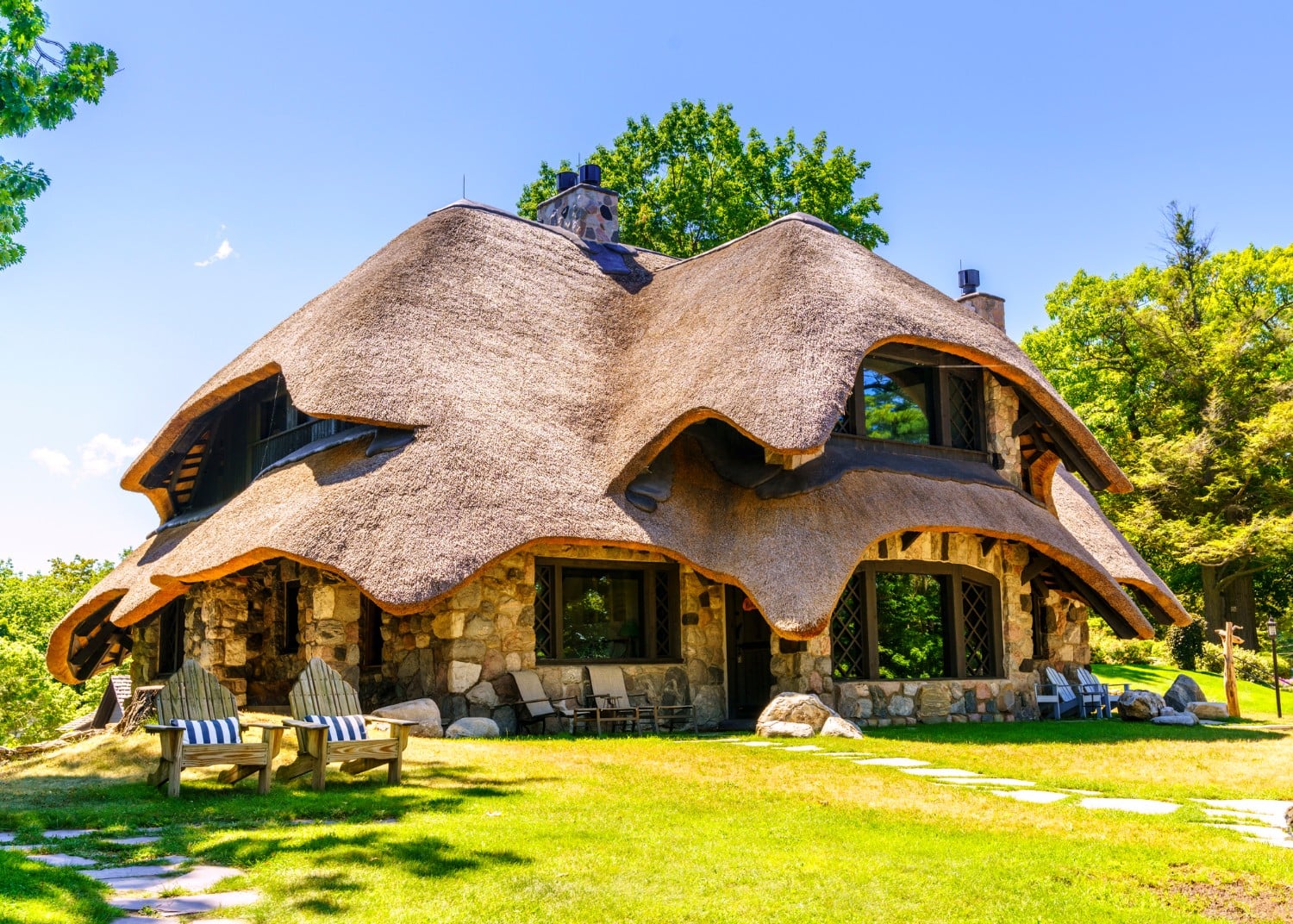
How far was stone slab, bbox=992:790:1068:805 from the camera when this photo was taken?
812 centimetres

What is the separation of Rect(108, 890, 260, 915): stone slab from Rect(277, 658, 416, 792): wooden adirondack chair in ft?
10.6

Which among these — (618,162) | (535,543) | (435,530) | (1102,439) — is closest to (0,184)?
(435,530)

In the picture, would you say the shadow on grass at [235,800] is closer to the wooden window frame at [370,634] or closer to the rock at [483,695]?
the rock at [483,695]

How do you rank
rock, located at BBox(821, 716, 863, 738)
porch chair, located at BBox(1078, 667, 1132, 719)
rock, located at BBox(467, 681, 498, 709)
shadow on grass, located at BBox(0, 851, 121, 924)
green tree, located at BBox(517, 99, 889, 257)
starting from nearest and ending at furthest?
shadow on grass, located at BBox(0, 851, 121, 924), rock, located at BBox(821, 716, 863, 738), rock, located at BBox(467, 681, 498, 709), porch chair, located at BBox(1078, 667, 1132, 719), green tree, located at BBox(517, 99, 889, 257)

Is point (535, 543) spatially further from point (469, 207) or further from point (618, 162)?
point (618, 162)

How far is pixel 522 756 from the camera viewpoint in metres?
10.3

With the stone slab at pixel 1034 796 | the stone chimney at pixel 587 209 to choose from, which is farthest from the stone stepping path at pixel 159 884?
the stone chimney at pixel 587 209

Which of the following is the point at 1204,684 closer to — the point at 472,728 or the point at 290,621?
the point at 472,728

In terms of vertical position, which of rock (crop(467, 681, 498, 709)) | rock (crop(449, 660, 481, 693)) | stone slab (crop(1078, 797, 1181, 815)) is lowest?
stone slab (crop(1078, 797, 1181, 815))

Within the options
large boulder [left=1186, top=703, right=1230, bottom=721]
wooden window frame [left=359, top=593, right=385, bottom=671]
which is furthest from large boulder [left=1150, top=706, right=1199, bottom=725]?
wooden window frame [left=359, top=593, right=385, bottom=671]

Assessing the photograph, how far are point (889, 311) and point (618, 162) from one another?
1863 centimetres

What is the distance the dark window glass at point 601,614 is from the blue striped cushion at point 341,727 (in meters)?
5.77

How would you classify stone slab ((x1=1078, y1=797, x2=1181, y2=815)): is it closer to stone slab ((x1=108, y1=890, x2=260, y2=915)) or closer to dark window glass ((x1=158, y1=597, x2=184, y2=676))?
stone slab ((x1=108, y1=890, x2=260, y2=915))

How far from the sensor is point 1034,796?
8375 millimetres
